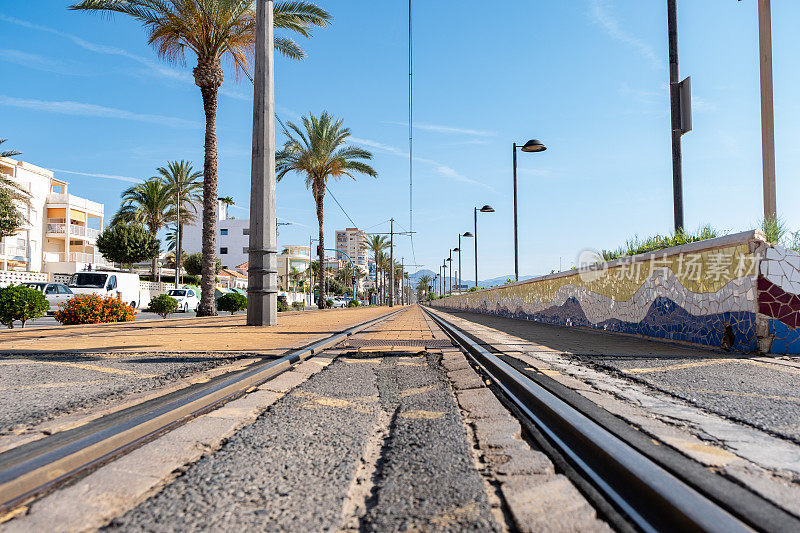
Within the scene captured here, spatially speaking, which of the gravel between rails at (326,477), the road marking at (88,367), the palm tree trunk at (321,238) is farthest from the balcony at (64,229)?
the gravel between rails at (326,477)

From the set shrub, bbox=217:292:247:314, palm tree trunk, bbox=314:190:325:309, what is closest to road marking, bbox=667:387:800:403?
shrub, bbox=217:292:247:314

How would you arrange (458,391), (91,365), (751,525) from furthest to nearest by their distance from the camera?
(91,365)
(458,391)
(751,525)

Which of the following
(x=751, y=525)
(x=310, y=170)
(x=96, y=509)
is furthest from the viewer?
(x=310, y=170)

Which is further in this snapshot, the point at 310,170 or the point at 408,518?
the point at 310,170

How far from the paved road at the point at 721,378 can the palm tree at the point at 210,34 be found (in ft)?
49.9

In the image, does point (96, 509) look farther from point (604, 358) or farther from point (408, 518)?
point (604, 358)

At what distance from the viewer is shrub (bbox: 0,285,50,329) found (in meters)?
12.4

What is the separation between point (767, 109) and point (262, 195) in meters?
8.91

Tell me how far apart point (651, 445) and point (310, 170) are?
32.8m

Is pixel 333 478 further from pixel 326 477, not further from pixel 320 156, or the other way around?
pixel 320 156

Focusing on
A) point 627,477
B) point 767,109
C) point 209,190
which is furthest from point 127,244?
point 627,477

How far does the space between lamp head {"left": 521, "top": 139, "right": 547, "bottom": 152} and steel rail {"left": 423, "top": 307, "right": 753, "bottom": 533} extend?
58.2 ft

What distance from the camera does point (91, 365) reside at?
458 centimetres

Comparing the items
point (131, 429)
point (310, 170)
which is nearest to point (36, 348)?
point (131, 429)
